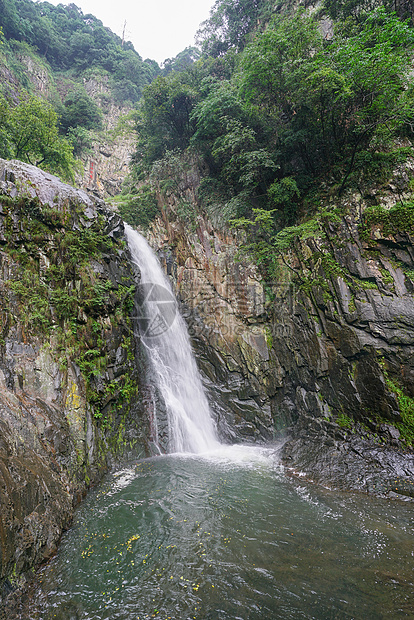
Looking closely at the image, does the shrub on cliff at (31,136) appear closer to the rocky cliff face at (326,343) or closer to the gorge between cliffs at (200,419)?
the gorge between cliffs at (200,419)

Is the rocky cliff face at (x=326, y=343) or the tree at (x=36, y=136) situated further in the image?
the tree at (x=36, y=136)

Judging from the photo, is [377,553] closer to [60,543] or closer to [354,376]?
[354,376]

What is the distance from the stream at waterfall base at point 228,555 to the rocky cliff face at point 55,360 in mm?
724

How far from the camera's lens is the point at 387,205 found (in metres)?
9.09

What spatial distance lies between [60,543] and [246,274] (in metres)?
10.1

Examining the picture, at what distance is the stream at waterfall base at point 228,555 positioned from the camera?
3.61 m

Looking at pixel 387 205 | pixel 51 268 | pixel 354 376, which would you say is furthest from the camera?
pixel 387 205

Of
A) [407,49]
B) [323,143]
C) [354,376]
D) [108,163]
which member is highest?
[108,163]

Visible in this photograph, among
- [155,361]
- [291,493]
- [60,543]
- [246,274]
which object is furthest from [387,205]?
[60,543]

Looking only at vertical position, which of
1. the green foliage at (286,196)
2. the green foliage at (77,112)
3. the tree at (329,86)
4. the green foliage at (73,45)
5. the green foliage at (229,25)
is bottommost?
the green foliage at (286,196)

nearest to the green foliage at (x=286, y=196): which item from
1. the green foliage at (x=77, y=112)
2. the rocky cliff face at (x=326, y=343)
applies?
the rocky cliff face at (x=326, y=343)

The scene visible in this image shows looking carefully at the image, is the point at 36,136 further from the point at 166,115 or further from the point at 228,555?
the point at 228,555

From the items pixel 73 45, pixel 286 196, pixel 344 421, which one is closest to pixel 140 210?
pixel 286 196

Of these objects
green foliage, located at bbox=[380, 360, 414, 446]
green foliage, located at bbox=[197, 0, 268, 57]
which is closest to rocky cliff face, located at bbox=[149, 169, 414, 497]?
green foliage, located at bbox=[380, 360, 414, 446]
